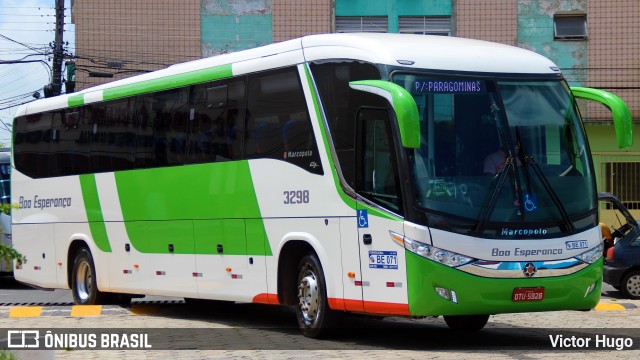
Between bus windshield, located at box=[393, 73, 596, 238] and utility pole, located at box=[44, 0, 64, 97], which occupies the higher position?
utility pole, located at box=[44, 0, 64, 97]

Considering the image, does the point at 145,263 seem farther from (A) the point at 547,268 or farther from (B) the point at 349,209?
(A) the point at 547,268

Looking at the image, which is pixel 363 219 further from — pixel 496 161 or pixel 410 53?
pixel 410 53

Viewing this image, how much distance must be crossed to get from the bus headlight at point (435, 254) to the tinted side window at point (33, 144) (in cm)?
1007

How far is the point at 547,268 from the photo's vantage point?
40.8ft

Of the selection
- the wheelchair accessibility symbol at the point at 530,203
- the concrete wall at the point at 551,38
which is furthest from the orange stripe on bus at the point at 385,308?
the concrete wall at the point at 551,38

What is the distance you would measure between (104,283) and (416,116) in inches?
346

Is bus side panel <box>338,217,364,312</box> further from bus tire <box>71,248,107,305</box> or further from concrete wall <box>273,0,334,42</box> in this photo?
concrete wall <box>273,0,334,42</box>

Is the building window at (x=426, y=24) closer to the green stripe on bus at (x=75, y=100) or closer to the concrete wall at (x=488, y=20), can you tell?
the concrete wall at (x=488, y=20)

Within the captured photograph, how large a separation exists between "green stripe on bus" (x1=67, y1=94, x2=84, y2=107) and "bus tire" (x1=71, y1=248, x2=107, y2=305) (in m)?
2.41

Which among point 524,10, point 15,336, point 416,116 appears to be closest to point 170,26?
point 524,10

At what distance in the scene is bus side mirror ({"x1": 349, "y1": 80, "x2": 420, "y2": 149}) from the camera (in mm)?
11547

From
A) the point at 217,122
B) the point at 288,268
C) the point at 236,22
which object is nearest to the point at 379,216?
the point at 288,268

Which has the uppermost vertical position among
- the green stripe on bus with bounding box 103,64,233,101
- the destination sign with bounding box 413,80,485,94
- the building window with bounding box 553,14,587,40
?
the building window with bounding box 553,14,587,40

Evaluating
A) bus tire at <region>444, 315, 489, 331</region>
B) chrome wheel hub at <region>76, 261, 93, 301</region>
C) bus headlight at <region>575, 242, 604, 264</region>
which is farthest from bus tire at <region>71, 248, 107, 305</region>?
bus headlight at <region>575, 242, 604, 264</region>
